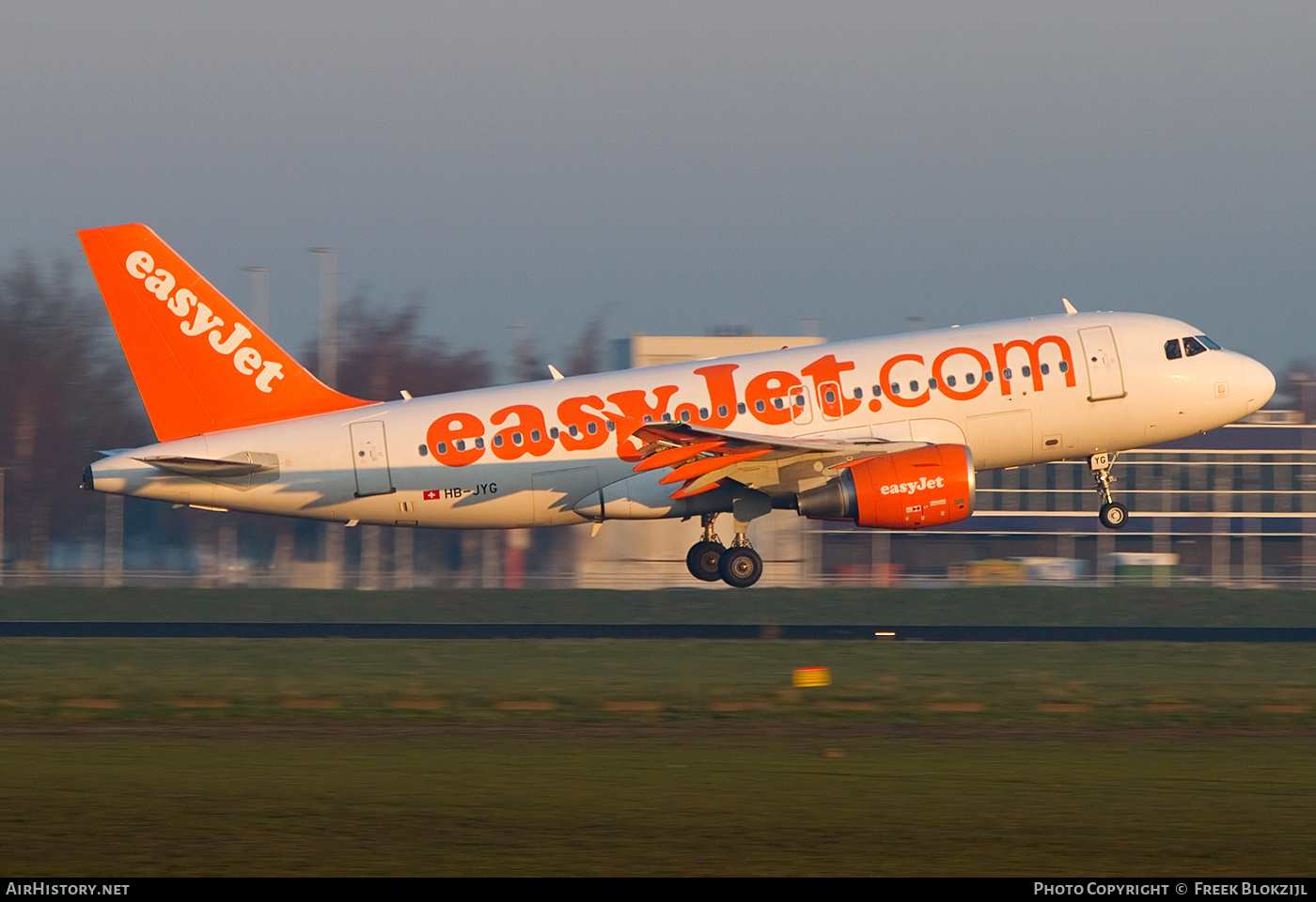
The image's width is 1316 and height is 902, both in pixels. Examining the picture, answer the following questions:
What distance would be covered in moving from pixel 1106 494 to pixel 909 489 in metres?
5.72

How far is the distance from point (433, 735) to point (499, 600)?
20664 millimetres

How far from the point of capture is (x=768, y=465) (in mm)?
34250

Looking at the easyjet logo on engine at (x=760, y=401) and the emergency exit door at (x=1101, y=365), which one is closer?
the easyjet logo on engine at (x=760, y=401)

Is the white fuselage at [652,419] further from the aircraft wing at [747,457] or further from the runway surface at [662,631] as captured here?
the runway surface at [662,631]

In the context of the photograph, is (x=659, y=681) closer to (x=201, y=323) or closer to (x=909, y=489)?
(x=909, y=489)

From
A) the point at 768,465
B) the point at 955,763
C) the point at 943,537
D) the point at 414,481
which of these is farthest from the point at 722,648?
the point at 943,537

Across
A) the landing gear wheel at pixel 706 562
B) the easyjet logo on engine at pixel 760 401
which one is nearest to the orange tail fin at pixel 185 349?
the easyjet logo on engine at pixel 760 401

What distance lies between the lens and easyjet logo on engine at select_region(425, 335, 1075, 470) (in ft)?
112

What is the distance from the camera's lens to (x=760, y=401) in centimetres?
3441

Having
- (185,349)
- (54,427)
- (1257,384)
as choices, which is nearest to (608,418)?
(185,349)

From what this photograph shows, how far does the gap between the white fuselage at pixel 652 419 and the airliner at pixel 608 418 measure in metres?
0.04

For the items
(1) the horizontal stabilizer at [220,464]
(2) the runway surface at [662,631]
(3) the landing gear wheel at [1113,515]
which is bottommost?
(2) the runway surface at [662,631]

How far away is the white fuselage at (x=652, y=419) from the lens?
34.0 metres

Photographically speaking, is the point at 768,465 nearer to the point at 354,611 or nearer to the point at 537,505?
the point at 537,505
